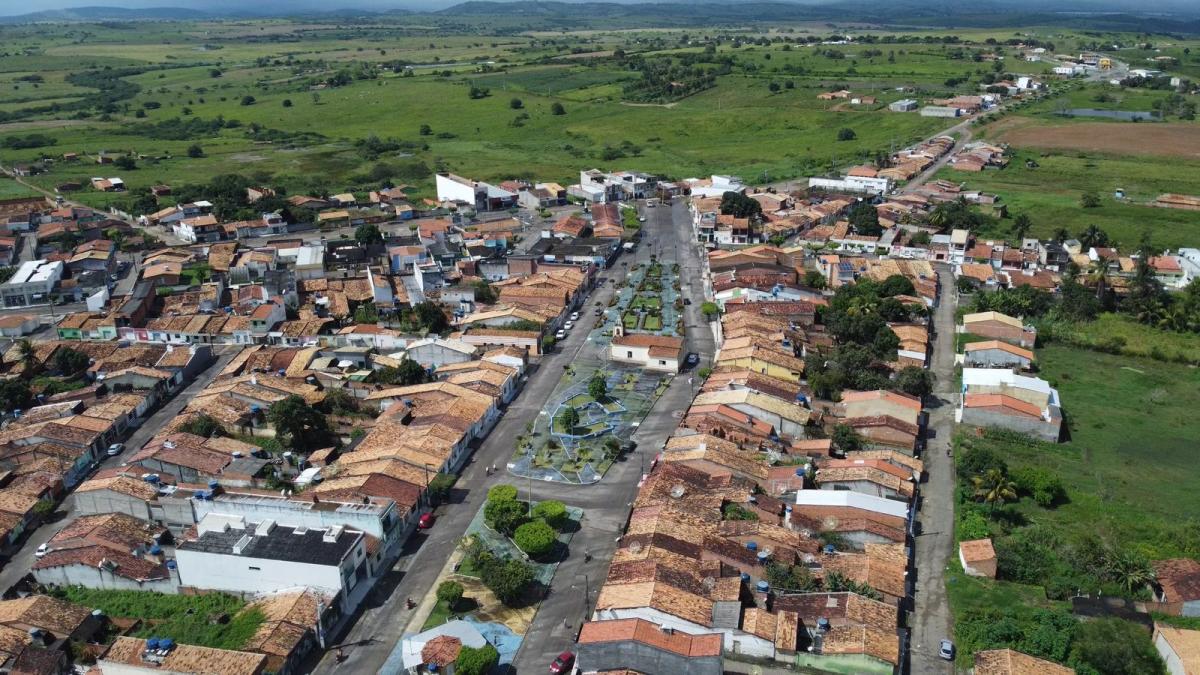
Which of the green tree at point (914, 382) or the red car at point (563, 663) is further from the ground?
the green tree at point (914, 382)

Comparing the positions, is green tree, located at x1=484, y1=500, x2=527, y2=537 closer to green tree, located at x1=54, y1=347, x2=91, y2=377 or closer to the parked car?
the parked car

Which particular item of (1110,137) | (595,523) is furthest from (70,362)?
(1110,137)

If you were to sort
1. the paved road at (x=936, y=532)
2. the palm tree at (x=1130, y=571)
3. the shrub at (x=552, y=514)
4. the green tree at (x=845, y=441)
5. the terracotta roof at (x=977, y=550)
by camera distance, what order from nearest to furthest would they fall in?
1. the paved road at (x=936, y=532)
2. the palm tree at (x=1130, y=571)
3. the terracotta roof at (x=977, y=550)
4. the shrub at (x=552, y=514)
5. the green tree at (x=845, y=441)

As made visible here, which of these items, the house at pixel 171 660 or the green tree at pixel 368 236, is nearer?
the house at pixel 171 660

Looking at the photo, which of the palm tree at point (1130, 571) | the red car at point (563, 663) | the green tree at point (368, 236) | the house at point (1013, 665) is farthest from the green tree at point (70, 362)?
the palm tree at point (1130, 571)

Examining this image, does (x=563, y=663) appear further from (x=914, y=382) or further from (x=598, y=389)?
(x=914, y=382)

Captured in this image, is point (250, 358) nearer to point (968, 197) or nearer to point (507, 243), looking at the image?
point (507, 243)

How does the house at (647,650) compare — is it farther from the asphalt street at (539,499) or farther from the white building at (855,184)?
the white building at (855,184)
